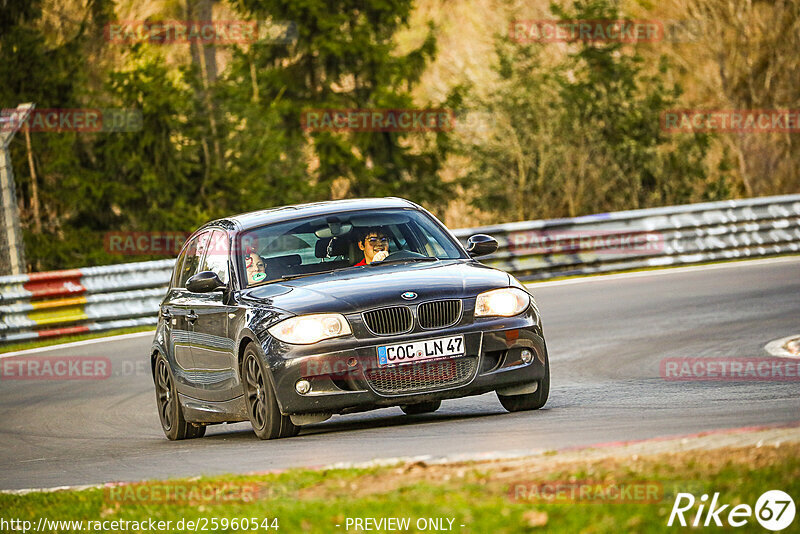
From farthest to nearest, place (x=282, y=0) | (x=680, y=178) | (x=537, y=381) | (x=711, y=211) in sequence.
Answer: (x=282, y=0), (x=680, y=178), (x=711, y=211), (x=537, y=381)

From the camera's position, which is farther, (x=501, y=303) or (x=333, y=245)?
(x=333, y=245)

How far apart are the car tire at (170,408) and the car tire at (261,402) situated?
1.65m

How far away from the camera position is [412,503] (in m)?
5.57

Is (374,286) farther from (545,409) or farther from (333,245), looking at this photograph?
(545,409)

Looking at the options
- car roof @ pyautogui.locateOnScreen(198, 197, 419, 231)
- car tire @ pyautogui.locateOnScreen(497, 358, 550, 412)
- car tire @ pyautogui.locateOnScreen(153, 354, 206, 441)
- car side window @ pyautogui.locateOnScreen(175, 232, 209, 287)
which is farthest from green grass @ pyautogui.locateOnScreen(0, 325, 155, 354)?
car tire @ pyautogui.locateOnScreen(497, 358, 550, 412)

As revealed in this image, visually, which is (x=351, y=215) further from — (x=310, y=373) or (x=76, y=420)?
(x=76, y=420)

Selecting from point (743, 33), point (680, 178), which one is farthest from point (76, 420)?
point (743, 33)

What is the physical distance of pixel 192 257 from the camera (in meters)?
11.2

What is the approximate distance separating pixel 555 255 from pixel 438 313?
13.7 meters

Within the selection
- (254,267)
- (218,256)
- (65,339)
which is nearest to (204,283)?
(254,267)

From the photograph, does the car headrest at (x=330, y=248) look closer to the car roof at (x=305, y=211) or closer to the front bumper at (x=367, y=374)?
the car roof at (x=305, y=211)

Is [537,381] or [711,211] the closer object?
[537,381]

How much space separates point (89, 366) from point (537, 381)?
8196 millimetres

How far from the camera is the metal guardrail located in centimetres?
1970
